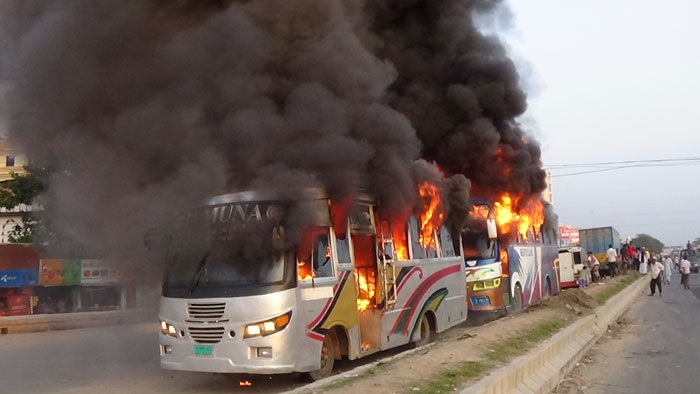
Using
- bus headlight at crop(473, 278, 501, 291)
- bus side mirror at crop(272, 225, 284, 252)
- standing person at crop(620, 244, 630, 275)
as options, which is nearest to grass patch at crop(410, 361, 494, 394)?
bus side mirror at crop(272, 225, 284, 252)

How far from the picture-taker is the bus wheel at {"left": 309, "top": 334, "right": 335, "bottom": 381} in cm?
756

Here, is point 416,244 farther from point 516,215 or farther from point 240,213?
point 516,215

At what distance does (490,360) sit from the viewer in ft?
24.3

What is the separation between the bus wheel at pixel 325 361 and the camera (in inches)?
298

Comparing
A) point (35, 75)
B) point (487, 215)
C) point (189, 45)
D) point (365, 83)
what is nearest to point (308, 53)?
point (365, 83)

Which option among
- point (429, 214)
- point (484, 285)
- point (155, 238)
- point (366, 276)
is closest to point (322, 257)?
point (366, 276)

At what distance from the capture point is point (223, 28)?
8469mm

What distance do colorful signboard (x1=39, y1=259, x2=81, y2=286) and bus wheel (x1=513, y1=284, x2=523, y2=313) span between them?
13.4 metres

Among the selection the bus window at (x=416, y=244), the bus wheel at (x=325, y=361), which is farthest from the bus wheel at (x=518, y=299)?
the bus wheel at (x=325, y=361)

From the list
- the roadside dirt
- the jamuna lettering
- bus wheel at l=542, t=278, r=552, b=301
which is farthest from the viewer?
bus wheel at l=542, t=278, r=552, b=301

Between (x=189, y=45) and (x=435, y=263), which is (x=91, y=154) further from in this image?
(x=435, y=263)

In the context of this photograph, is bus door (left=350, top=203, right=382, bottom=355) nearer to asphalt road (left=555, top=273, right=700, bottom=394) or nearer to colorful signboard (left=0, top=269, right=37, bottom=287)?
asphalt road (left=555, top=273, right=700, bottom=394)

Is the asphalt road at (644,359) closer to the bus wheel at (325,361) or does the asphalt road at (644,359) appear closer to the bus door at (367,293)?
the bus door at (367,293)

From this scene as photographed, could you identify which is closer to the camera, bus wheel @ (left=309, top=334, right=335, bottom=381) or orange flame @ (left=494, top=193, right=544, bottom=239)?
bus wheel @ (left=309, top=334, right=335, bottom=381)
